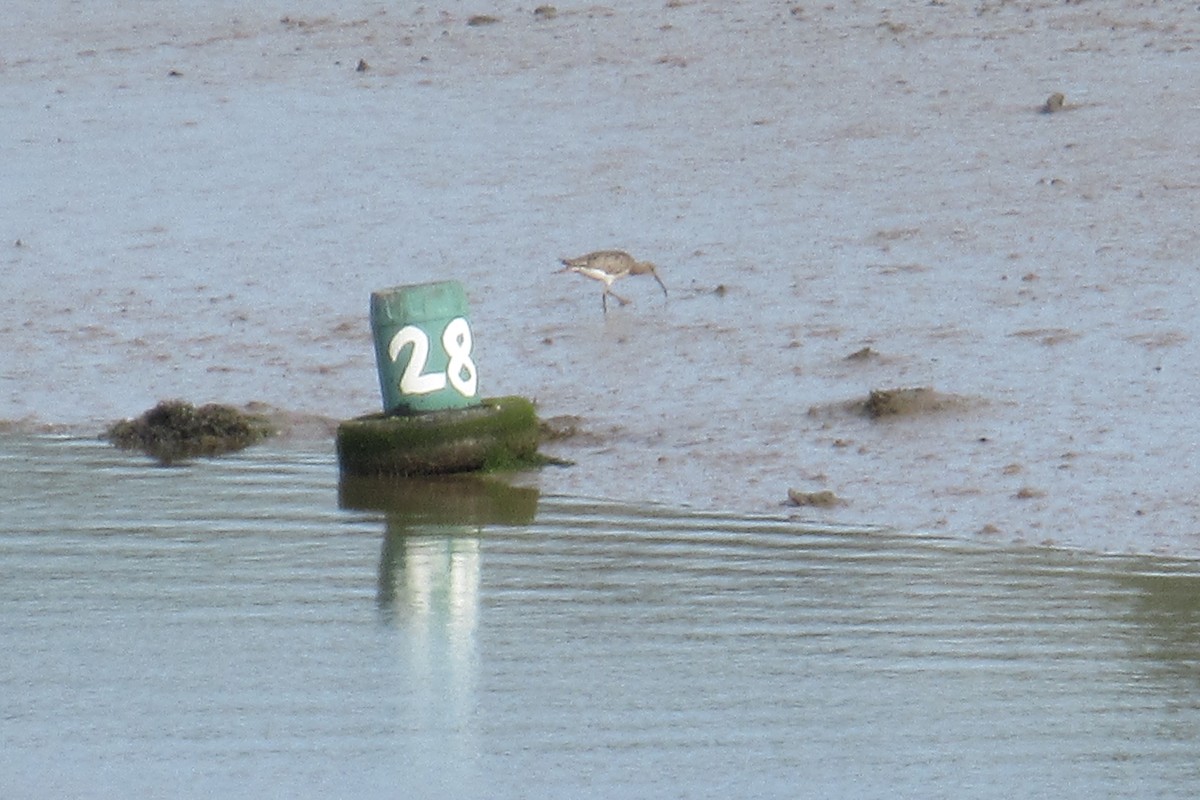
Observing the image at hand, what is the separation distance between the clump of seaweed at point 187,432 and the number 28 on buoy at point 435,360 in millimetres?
1402

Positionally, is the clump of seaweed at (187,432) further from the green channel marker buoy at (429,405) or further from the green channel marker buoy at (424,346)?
the green channel marker buoy at (424,346)

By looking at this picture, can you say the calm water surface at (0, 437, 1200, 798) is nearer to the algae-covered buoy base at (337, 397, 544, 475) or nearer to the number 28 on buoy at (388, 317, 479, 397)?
the algae-covered buoy base at (337, 397, 544, 475)

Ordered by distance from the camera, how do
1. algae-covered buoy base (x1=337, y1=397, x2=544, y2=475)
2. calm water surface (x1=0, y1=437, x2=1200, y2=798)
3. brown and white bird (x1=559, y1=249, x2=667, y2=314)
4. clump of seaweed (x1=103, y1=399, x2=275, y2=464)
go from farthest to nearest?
1. brown and white bird (x1=559, y1=249, x2=667, y2=314)
2. clump of seaweed (x1=103, y1=399, x2=275, y2=464)
3. algae-covered buoy base (x1=337, y1=397, x2=544, y2=475)
4. calm water surface (x1=0, y1=437, x2=1200, y2=798)

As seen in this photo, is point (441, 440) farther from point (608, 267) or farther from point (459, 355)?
point (608, 267)

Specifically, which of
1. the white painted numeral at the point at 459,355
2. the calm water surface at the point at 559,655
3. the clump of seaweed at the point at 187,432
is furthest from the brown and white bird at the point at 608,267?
the calm water surface at the point at 559,655

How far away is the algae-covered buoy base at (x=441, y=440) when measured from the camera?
35.3ft

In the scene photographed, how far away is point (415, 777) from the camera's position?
22.7 ft

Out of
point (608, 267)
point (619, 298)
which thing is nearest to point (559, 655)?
point (608, 267)

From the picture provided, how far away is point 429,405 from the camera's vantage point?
35.7 ft

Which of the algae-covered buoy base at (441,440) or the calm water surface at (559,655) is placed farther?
the algae-covered buoy base at (441,440)

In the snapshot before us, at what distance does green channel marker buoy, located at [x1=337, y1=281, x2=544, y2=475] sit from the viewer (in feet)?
35.3

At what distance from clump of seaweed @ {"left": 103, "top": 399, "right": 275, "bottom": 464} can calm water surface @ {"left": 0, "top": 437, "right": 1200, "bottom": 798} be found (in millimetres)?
1138

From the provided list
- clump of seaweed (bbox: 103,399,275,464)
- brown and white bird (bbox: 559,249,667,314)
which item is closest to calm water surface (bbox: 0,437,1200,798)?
clump of seaweed (bbox: 103,399,275,464)

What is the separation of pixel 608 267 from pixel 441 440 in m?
3.44
